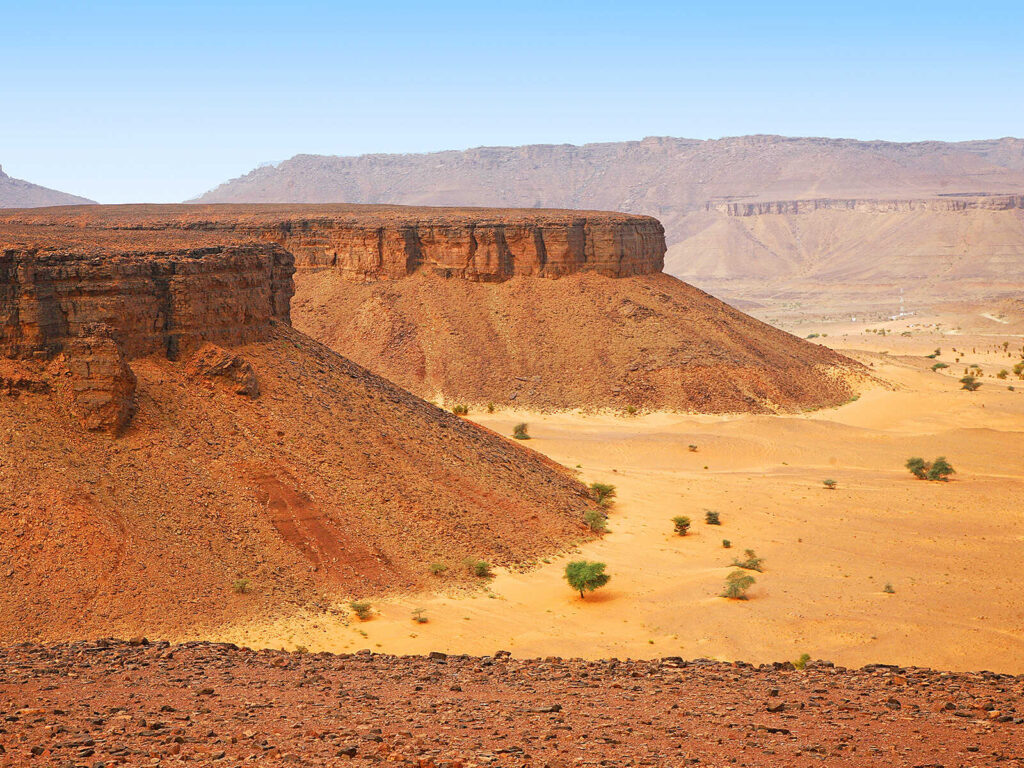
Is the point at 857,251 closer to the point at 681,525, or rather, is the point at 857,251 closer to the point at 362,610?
the point at 681,525

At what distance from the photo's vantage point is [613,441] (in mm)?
40469

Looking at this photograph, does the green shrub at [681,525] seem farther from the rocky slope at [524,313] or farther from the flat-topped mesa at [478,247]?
the flat-topped mesa at [478,247]

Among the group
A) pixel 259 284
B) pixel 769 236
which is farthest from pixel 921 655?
pixel 769 236

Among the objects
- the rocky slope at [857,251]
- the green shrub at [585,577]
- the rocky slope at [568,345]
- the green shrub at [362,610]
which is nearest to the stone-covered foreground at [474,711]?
the green shrub at [362,610]

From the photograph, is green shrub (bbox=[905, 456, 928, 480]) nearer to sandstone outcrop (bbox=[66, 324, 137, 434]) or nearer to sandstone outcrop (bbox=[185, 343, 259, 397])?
sandstone outcrop (bbox=[185, 343, 259, 397])

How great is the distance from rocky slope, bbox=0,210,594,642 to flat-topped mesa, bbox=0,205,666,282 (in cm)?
2845

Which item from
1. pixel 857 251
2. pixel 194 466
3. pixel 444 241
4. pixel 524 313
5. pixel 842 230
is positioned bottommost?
pixel 194 466

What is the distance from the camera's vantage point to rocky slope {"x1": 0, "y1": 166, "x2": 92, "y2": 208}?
17164 cm

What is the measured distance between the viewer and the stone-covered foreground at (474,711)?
10.5 metres

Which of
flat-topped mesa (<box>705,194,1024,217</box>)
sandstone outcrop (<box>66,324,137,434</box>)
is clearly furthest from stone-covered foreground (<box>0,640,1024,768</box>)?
flat-topped mesa (<box>705,194,1024,217</box>)

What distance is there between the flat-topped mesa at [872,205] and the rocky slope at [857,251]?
0.17 meters

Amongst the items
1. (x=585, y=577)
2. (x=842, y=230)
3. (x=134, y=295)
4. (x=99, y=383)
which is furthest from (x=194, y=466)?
(x=842, y=230)

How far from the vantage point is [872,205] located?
166 m

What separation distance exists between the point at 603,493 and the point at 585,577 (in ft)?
28.3
